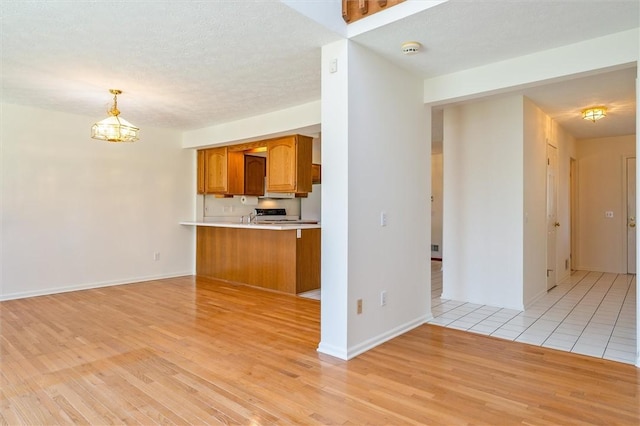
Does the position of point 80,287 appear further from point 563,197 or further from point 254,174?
point 563,197

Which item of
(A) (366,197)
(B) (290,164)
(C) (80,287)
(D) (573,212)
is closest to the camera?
(A) (366,197)

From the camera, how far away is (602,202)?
6.79 m

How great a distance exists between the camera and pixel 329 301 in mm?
2998

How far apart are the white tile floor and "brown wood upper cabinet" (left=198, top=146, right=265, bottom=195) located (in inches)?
136

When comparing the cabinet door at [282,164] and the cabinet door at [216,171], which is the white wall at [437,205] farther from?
the cabinet door at [216,171]

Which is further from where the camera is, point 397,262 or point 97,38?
point 397,262

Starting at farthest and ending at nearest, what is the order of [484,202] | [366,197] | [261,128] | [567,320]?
[261,128] < [484,202] < [567,320] < [366,197]

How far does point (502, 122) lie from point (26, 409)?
4731mm

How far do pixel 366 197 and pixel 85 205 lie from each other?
4.27 metres

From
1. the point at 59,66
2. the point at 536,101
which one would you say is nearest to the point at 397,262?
the point at 536,101

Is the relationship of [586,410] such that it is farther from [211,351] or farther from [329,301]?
[211,351]

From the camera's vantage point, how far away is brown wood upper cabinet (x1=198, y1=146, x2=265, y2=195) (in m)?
6.25

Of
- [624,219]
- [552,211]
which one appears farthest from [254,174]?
[624,219]

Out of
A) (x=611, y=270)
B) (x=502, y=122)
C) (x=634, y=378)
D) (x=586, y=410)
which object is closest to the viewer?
(x=586, y=410)
